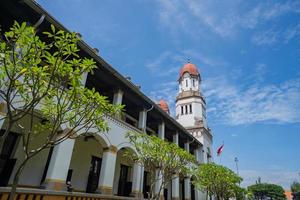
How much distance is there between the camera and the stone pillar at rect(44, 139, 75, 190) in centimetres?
842

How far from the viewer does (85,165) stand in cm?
1300

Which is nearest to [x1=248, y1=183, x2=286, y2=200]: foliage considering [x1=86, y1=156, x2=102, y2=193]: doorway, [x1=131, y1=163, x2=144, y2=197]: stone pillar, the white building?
the white building

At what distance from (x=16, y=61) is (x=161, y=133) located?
1365 centimetres

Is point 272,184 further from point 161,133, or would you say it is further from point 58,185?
point 58,185

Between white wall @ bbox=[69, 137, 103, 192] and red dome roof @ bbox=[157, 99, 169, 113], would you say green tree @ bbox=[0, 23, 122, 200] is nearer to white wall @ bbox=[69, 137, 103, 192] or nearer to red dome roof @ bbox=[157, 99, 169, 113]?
white wall @ bbox=[69, 137, 103, 192]

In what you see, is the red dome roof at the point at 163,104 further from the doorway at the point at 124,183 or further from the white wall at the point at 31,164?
the white wall at the point at 31,164

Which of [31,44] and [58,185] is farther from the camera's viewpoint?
[58,185]

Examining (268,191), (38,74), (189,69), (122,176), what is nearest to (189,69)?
(189,69)

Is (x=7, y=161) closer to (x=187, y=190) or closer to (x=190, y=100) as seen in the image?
(x=187, y=190)

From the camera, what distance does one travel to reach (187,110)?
93.9ft

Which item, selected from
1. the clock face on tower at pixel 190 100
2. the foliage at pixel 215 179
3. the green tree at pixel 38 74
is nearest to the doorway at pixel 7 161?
the green tree at pixel 38 74

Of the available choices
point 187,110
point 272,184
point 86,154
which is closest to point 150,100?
point 86,154

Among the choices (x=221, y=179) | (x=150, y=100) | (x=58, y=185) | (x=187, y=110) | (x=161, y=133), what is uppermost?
(x=187, y=110)

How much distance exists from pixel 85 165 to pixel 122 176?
355 cm
